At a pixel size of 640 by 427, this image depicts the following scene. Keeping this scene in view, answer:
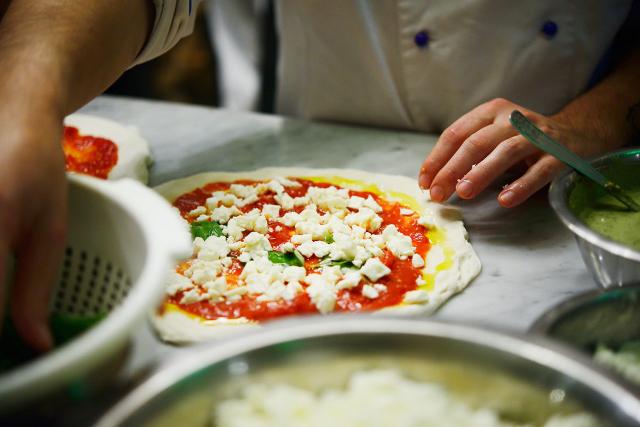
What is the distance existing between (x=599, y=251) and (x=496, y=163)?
451 millimetres

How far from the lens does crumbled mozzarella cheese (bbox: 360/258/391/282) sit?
140 centimetres

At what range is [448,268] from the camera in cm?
146

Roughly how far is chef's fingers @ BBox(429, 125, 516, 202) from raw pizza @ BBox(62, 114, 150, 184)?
2.86ft

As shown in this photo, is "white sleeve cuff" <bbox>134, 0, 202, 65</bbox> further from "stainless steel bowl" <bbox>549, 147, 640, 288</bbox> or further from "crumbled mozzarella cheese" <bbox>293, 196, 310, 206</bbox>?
"stainless steel bowl" <bbox>549, 147, 640, 288</bbox>

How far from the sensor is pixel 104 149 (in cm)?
201

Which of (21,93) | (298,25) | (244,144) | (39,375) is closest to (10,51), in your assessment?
(21,93)

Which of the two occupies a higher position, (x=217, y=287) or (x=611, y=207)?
(x=611, y=207)

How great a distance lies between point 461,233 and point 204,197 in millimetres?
699

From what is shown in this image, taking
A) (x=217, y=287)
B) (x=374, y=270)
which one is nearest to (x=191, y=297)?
(x=217, y=287)

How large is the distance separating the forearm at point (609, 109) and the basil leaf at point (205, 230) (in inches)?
38.0

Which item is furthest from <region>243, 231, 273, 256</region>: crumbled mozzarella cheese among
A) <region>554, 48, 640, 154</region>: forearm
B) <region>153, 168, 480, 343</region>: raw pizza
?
<region>554, 48, 640, 154</region>: forearm

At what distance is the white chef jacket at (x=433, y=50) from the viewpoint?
6.30 feet

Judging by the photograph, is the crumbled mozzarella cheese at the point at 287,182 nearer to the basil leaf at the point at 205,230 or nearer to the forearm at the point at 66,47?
the basil leaf at the point at 205,230

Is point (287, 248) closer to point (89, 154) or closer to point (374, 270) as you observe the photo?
point (374, 270)
